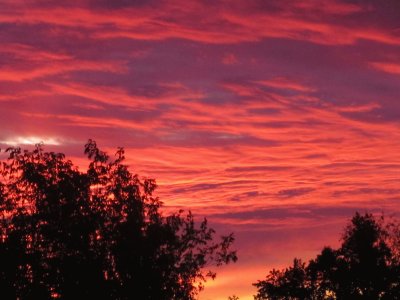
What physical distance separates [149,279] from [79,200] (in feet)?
24.6

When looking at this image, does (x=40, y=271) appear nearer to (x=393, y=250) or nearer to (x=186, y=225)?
(x=186, y=225)

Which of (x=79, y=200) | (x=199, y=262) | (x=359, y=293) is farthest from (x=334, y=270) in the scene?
(x=79, y=200)

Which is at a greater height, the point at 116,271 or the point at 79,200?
the point at 79,200

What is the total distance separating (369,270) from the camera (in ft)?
310

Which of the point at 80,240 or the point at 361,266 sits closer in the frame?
the point at 80,240

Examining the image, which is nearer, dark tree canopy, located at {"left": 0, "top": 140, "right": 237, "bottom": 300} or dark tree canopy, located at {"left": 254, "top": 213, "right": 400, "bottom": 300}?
dark tree canopy, located at {"left": 0, "top": 140, "right": 237, "bottom": 300}

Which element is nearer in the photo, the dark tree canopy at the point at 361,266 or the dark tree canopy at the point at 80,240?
the dark tree canopy at the point at 80,240

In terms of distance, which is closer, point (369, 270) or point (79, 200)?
point (79, 200)

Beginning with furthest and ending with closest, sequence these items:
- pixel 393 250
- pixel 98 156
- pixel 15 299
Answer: pixel 393 250 < pixel 98 156 < pixel 15 299

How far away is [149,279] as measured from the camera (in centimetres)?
4841

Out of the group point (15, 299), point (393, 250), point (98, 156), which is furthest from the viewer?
point (393, 250)

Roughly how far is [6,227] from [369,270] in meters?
60.8

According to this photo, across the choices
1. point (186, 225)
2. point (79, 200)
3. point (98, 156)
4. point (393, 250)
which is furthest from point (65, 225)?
point (393, 250)

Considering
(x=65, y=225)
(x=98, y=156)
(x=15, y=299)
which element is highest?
(x=98, y=156)
